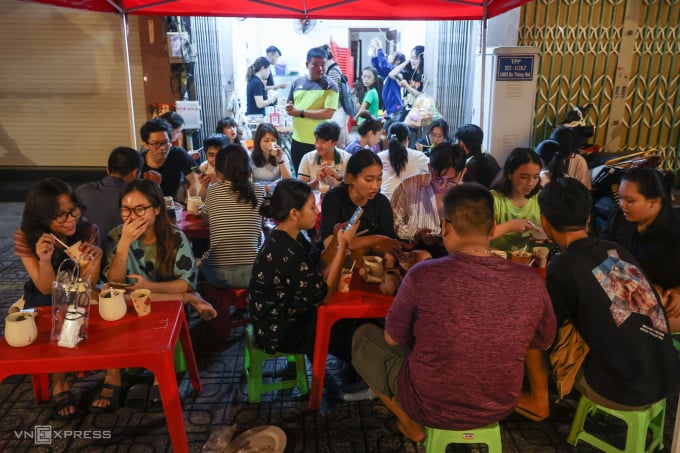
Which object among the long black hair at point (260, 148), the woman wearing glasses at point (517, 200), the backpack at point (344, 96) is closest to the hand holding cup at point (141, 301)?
the woman wearing glasses at point (517, 200)

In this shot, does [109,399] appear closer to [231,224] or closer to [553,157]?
[231,224]

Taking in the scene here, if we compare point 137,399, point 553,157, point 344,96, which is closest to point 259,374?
point 137,399

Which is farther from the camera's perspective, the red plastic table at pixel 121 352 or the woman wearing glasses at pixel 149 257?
the woman wearing glasses at pixel 149 257

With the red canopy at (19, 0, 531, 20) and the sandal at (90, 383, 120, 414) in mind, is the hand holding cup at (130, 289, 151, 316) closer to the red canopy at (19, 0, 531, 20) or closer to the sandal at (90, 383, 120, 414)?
the sandal at (90, 383, 120, 414)

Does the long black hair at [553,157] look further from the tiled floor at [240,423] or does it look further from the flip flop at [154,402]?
the flip flop at [154,402]

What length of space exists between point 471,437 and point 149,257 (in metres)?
1.84

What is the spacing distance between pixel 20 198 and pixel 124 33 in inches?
173

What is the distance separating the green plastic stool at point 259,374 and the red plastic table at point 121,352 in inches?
20.0

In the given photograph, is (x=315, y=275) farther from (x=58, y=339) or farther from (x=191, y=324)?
(x=191, y=324)

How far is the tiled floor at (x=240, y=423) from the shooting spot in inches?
98.1

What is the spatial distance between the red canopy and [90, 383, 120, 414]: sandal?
3.36m

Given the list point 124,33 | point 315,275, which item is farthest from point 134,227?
point 124,33

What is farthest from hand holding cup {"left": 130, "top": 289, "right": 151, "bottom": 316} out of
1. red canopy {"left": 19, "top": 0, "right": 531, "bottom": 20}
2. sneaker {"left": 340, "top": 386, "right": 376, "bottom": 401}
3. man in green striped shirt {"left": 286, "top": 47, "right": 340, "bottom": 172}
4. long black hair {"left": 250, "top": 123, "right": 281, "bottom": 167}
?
man in green striped shirt {"left": 286, "top": 47, "right": 340, "bottom": 172}

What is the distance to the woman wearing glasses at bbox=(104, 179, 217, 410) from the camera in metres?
2.58
